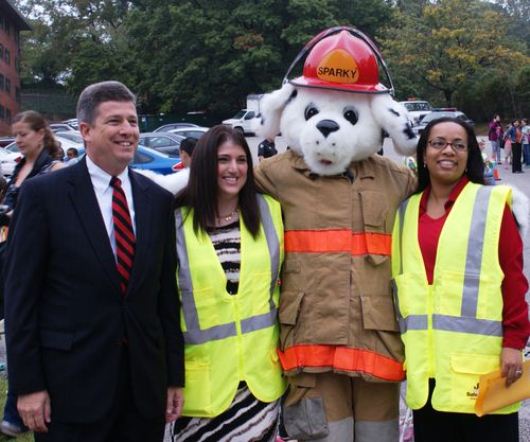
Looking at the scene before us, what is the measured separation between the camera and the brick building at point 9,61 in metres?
45.4

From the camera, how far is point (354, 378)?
305cm

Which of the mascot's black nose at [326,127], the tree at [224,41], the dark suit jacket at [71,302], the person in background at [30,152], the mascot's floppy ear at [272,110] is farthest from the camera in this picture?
the tree at [224,41]

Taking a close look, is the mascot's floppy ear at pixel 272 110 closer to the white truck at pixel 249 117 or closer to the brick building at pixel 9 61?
the white truck at pixel 249 117

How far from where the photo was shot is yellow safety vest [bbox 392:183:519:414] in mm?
2705

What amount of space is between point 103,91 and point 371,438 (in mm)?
1951

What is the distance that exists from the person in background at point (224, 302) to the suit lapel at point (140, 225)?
28 centimetres

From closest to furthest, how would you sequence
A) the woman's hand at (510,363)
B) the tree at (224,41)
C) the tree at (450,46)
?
the woman's hand at (510,363) < the tree at (224,41) < the tree at (450,46)

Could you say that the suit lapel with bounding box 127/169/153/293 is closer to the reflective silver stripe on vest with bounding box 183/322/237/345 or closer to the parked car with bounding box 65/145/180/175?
the reflective silver stripe on vest with bounding box 183/322/237/345

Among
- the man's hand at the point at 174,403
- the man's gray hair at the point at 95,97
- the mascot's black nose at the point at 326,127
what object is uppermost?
the man's gray hair at the point at 95,97

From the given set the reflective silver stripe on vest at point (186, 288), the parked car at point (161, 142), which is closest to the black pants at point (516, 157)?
the parked car at point (161, 142)

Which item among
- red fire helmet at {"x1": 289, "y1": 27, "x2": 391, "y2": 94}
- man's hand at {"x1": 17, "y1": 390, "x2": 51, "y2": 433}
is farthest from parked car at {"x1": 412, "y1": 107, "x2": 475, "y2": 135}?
A: man's hand at {"x1": 17, "y1": 390, "x2": 51, "y2": 433}

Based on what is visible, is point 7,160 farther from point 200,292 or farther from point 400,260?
point 400,260

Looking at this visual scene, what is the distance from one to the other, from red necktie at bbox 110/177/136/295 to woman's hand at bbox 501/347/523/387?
62.1 inches

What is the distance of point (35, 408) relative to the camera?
2408 mm
